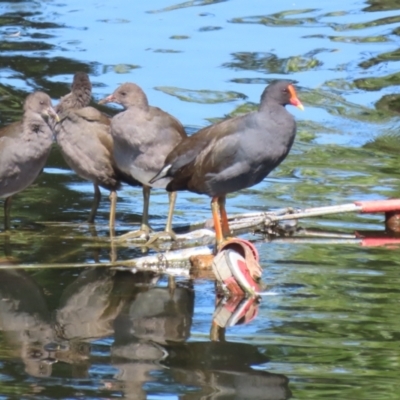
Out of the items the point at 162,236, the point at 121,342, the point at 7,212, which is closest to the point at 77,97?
the point at 7,212

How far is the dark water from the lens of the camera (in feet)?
22.1

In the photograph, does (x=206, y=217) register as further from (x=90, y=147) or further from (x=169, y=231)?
(x=90, y=147)

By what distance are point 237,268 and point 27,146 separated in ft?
8.59

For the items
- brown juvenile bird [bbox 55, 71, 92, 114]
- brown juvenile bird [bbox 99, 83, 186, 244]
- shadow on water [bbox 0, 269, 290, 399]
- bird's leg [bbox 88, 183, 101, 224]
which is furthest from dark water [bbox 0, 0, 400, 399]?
brown juvenile bird [bbox 55, 71, 92, 114]

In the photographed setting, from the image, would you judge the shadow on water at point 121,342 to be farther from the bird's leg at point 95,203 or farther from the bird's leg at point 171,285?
the bird's leg at point 95,203

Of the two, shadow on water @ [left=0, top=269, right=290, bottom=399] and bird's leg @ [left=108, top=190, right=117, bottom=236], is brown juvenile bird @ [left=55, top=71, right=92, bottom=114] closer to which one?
bird's leg @ [left=108, top=190, right=117, bottom=236]

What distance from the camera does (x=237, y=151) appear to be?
9.12 m

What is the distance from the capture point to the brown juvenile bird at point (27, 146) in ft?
32.8

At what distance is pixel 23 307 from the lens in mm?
8016

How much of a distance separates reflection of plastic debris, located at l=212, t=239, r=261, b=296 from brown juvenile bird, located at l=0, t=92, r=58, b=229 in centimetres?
230

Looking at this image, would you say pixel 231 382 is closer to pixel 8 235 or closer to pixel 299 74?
pixel 8 235

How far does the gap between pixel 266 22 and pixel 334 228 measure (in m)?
7.46

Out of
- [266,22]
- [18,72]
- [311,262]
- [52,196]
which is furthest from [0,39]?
[311,262]

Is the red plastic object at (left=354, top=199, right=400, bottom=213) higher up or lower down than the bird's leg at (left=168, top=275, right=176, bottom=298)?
higher up
